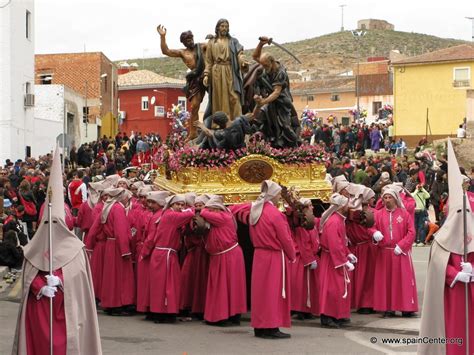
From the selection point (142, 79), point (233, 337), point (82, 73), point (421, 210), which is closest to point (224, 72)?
point (233, 337)

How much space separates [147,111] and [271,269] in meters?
63.5

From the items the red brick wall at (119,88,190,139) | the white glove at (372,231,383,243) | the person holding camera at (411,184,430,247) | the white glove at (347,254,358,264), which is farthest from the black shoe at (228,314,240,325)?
the red brick wall at (119,88,190,139)

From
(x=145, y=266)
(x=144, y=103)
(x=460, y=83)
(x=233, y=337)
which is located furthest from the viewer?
(x=144, y=103)

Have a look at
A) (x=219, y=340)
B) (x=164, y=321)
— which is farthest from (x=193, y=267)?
(x=219, y=340)

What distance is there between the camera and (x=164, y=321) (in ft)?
45.8

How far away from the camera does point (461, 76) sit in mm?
53125

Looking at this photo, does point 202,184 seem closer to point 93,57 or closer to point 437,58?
point 437,58

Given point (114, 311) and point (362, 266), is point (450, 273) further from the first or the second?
point (114, 311)

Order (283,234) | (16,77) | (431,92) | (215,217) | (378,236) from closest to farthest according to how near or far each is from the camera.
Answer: (283,234) < (215,217) < (378,236) < (16,77) < (431,92)

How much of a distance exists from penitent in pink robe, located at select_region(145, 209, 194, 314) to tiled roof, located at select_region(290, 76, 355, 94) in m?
66.3

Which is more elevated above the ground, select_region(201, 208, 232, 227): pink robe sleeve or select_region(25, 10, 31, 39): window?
select_region(25, 10, 31, 39): window

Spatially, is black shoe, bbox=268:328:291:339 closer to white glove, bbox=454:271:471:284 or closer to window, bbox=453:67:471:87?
white glove, bbox=454:271:471:284

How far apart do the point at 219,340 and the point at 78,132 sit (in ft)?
137

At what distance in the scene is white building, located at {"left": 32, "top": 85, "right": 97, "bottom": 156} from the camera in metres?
43.4
